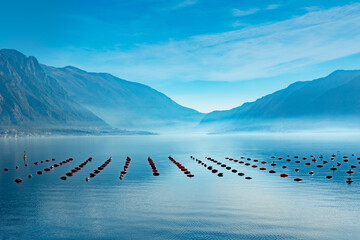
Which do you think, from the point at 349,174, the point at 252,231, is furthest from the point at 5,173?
the point at 349,174

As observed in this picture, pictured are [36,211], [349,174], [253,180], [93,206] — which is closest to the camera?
[36,211]

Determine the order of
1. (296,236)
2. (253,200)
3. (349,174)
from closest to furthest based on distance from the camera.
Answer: (296,236) < (253,200) < (349,174)

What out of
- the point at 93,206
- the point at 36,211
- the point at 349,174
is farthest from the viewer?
the point at 349,174

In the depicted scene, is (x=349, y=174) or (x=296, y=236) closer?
(x=296, y=236)

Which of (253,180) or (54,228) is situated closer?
(54,228)

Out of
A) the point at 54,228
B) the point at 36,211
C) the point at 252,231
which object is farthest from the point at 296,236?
the point at 36,211

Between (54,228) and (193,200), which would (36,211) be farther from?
(193,200)

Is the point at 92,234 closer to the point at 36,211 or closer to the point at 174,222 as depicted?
the point at 174,222

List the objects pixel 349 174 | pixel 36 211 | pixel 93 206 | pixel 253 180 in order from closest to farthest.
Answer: pixel 36 211 → pixel 93 206 → pixel 253 180 → pixel 349 174
